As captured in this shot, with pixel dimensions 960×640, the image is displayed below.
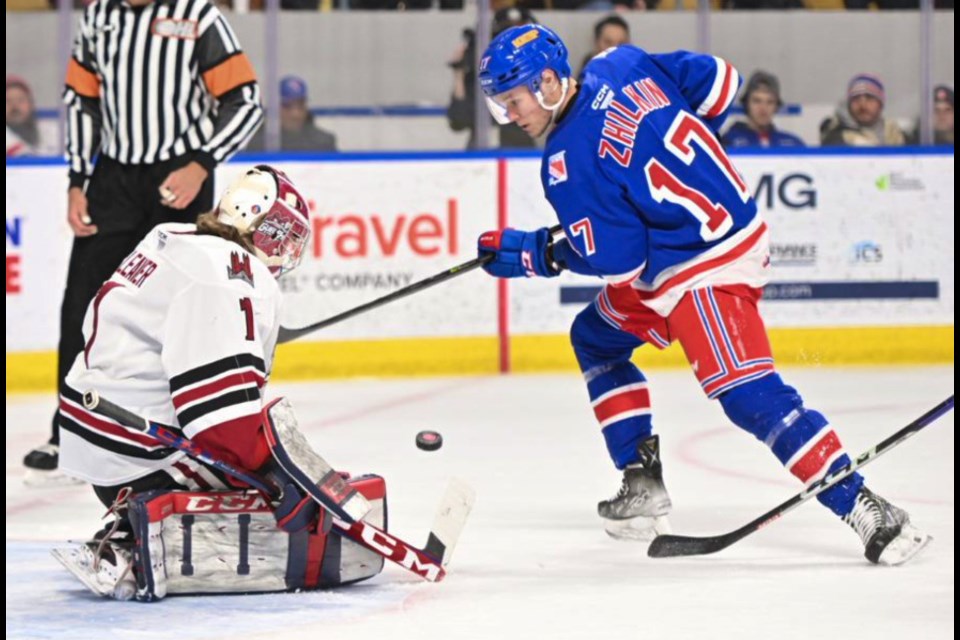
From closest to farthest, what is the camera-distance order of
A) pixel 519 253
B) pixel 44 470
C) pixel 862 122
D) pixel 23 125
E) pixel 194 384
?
pixel 194 384, pixel 519 253, pixel 44 470, pixel 23 125, pixel 862 122

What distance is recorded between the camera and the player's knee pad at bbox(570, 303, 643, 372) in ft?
12.2

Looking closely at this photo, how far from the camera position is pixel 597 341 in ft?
12.3

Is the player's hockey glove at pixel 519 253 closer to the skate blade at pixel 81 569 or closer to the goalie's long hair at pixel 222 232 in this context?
the goalie's long hair at pixel 222 232

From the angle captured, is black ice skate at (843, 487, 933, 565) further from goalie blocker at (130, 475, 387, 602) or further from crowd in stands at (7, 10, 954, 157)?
crowd in stands at (7, 10, 954, 157)

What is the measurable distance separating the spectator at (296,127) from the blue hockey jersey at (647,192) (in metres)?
3.03

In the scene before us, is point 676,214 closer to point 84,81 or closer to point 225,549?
point 225,549

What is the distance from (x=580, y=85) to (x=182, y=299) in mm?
920

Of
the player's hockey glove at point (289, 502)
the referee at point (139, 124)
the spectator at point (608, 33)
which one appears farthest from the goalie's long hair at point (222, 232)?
the spectator at point (608, 33)

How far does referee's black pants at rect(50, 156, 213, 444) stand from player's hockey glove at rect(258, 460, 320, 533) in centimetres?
157

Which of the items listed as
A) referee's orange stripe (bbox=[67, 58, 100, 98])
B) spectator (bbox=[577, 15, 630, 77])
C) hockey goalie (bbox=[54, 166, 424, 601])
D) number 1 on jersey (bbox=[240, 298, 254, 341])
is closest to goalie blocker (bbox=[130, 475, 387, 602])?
hockey goalie (bbox=[54, 166, 424, 601])

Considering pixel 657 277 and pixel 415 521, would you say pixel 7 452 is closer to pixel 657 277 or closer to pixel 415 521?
pixel 415 521

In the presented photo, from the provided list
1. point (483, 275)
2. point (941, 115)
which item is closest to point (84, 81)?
point (483, 275)

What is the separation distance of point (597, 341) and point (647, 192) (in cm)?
46

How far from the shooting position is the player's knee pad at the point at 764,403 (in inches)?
131
